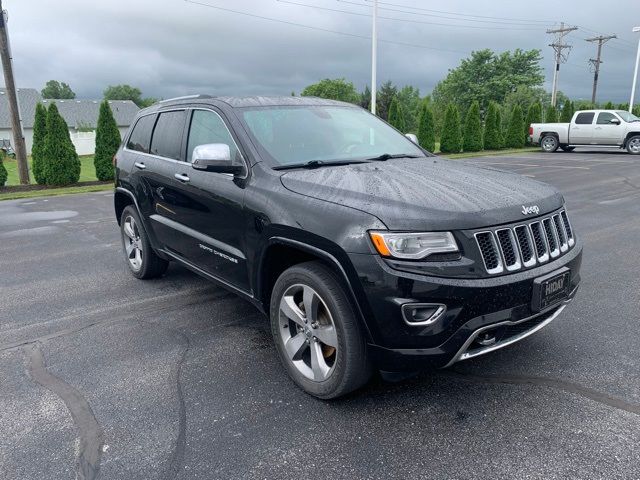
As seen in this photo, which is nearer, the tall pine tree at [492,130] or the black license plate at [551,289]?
the black license plate at [551,289]

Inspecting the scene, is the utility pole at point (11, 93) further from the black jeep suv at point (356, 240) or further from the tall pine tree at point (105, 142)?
the black jeep suv at point (356, 240)

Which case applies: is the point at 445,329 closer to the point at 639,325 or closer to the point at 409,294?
the point at 409,294

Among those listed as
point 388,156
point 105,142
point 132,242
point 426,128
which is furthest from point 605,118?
point 132,242

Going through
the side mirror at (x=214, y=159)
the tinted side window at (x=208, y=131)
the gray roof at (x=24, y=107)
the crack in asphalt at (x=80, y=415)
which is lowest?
the crack in asphalt at (x=80, y=415)

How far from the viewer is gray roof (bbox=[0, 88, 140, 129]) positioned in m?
58.3

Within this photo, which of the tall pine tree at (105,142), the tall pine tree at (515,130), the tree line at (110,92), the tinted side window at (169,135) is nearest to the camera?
the tinted side window at (169,135)

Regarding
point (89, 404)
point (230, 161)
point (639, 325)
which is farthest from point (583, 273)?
point (89, 404)

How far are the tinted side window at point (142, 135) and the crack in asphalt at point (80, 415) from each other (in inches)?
86.2

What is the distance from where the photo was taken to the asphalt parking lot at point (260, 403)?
2.47 meters

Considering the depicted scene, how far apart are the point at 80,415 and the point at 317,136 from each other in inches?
Result: 97.2

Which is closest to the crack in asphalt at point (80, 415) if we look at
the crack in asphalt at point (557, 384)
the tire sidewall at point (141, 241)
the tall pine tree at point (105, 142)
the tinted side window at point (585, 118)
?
the tire sidewall at point (141, 241)

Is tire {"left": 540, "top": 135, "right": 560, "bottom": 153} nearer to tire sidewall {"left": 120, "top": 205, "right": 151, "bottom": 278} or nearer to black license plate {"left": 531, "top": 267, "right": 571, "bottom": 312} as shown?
tire sidewall {"left": 120, "top": 205, "right": 151, "bottom": 278}

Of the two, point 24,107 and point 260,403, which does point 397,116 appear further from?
point 24,107

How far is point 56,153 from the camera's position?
599 inches
